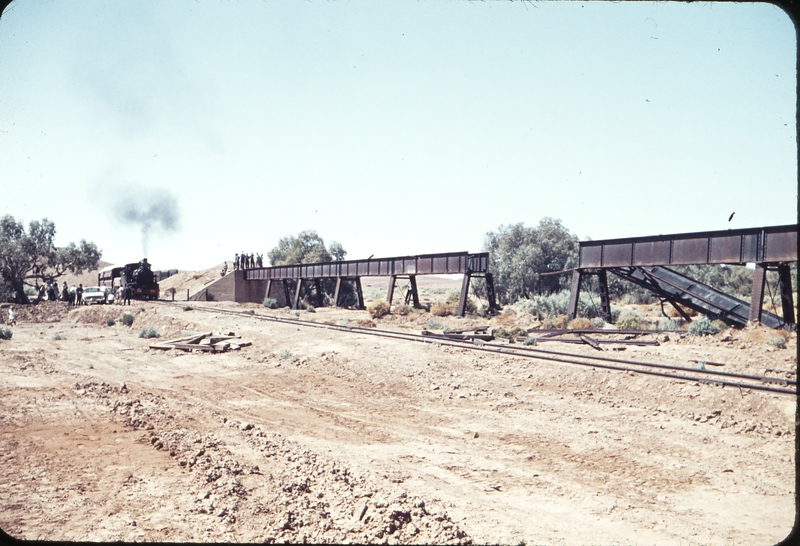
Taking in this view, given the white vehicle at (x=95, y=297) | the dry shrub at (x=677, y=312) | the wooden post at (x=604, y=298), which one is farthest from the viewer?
the white vehicle at (x=95, y=297)

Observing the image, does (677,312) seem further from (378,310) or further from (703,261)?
(378,310)

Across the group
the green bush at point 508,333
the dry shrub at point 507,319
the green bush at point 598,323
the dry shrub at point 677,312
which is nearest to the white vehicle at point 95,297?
the dry shrub at point 507,319

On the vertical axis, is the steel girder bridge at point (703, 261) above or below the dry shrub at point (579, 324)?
above

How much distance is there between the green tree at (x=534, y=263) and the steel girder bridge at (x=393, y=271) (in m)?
12.9

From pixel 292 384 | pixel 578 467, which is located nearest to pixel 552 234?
pixel 292 384

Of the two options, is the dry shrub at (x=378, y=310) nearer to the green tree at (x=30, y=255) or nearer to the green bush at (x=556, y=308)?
the green bush at (x=556, y=308)

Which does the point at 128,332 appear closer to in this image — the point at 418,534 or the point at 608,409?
the point at 608,409

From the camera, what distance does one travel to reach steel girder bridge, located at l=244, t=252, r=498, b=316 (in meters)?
26.3

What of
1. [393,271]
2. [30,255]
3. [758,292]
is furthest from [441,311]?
[30,255]

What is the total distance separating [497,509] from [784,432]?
500cm

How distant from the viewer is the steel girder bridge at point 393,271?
1037 inches

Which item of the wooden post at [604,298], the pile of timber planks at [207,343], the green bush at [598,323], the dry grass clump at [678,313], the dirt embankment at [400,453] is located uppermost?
the wooden post at [604,298]

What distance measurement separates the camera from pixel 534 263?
4322 cm

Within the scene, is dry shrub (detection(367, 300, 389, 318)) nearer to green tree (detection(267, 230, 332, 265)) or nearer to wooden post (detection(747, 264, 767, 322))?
wooden post (detection(747, 264, 767, 322))
